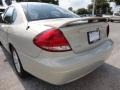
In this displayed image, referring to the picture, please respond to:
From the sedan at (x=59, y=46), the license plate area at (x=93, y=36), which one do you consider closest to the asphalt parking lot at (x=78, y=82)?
the sedan at (x=59, y=46)

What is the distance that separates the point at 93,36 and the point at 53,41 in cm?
79

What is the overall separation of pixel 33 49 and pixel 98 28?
46.7 inches

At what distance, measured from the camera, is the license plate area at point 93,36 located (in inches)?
101

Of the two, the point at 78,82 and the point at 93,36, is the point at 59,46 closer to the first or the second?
the point at 93,36

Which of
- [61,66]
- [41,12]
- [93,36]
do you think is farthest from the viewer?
[41,12]

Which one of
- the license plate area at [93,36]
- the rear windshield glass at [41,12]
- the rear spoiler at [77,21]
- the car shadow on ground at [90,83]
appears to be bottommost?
the car shadow on ground at [90,83]

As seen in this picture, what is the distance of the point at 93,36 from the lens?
2.65 meters

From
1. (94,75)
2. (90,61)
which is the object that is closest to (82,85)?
(94,75)

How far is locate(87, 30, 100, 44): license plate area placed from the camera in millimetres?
2563

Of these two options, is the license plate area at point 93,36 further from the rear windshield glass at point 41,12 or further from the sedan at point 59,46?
the rear windshield glass at point 41,12

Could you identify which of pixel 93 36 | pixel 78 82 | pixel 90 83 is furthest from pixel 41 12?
pixel 90 83

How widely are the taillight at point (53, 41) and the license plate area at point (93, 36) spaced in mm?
507

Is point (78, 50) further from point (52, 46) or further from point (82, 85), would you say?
point (82, 85)

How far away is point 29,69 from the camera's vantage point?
2.59 m
